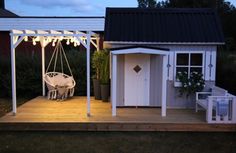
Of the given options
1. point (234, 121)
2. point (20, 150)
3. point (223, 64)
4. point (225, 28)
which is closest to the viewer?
point (20, 150)

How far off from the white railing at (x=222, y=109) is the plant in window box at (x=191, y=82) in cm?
132

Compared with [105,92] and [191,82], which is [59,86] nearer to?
[105,92]

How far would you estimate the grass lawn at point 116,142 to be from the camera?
638 centimetres

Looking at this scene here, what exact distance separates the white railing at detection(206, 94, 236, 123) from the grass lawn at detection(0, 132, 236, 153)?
0.37m

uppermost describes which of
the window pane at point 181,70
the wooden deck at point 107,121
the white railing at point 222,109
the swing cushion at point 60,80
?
the window pane at point 181,70

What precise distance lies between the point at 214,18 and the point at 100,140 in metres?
5.32

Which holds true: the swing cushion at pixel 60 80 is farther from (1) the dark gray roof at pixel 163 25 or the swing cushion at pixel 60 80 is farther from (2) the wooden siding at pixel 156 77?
(2) the wooden siding at pixel 156 77

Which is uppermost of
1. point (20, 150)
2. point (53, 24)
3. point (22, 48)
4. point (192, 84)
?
point (53, 24)

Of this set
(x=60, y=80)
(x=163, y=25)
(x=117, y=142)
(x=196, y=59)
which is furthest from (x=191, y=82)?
(x=60, y=80)

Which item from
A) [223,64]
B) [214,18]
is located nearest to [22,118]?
[214,18]

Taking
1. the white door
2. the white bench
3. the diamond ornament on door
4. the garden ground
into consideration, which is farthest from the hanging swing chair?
the white bench

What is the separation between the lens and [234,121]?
25.1 feet

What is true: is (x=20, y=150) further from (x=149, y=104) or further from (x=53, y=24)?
(x=53, y=24)

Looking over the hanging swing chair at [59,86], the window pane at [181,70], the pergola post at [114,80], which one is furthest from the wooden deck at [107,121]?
the hanging swing chair at [59,86]
